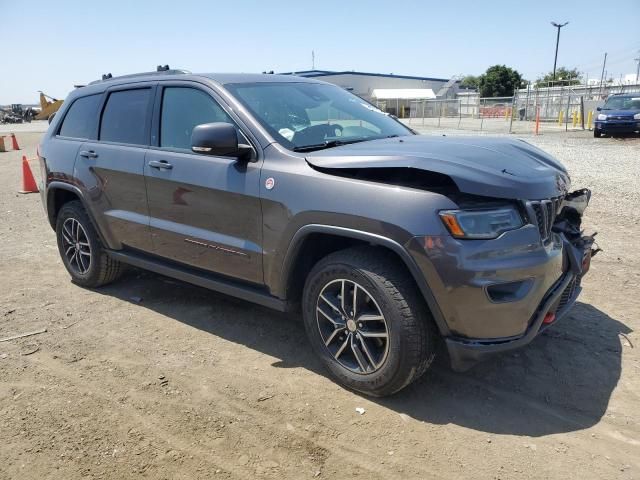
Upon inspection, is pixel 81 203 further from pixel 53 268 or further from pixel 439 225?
pixel 439 225

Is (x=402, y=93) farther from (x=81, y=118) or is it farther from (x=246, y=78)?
(x=246, y=78)

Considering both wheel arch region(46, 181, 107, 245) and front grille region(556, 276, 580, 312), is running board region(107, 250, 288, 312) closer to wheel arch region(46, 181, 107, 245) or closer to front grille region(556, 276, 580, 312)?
wheel arch region(46, 181, 107, 245)

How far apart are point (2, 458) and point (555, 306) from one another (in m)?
3.04

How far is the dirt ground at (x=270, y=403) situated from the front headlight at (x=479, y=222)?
1.06m

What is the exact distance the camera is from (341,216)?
2.94 m

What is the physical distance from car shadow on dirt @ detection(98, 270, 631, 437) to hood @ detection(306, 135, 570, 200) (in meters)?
1.15

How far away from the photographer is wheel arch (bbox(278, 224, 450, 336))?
2756 millimetres

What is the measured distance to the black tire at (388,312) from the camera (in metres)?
2.83

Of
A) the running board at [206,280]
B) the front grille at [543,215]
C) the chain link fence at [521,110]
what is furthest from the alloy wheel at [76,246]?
the chain link fence at [521,110]

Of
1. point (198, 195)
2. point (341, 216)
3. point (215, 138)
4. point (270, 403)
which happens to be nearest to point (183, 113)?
point (198, 195)

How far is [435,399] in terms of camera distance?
3131 mm

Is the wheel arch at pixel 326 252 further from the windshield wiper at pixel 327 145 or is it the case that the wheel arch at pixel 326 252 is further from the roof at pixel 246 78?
the roof at pixel 246 78

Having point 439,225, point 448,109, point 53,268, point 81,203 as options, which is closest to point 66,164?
point 81,203

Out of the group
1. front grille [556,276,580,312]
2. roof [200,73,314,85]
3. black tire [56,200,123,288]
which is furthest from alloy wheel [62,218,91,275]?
front grille [556,276,580,312]
